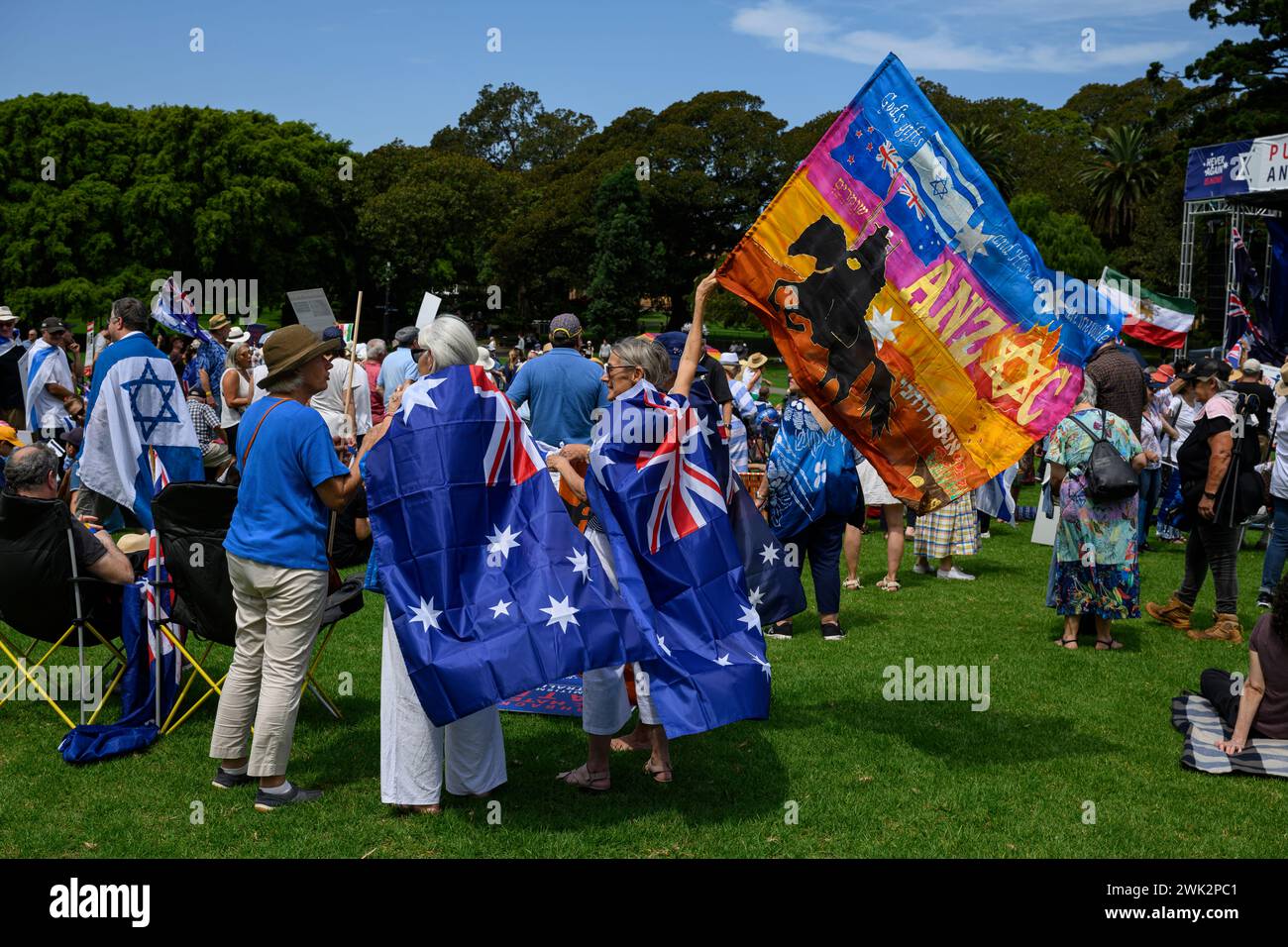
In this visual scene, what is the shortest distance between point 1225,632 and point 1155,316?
38.3 feet

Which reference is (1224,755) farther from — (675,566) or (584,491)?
(584,491)

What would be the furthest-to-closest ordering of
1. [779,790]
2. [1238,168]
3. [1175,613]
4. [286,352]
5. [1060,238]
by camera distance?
[1060,238]
[1238,168]
[1175,613]
[779,790]
[286,352]

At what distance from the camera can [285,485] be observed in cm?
502

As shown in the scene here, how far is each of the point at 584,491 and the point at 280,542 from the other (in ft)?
4.37

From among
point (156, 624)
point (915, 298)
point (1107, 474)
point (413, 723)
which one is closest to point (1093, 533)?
point (1107, 474)

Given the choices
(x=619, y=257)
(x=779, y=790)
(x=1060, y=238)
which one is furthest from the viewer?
(x=619, y=257)

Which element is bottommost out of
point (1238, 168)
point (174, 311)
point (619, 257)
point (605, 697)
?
point (605, 697)

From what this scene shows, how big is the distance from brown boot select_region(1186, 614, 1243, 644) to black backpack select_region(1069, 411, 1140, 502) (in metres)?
1.56

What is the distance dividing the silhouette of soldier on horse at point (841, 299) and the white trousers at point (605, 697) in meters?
1.40

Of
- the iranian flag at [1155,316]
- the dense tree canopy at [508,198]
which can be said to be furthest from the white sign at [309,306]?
the dense tree canopy at [508,198]

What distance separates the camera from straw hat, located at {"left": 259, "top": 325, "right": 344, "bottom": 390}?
504 cm

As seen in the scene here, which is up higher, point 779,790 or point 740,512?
point 740,512

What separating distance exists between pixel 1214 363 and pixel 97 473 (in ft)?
26.9

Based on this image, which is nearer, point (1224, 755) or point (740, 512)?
point (1224, 755)
